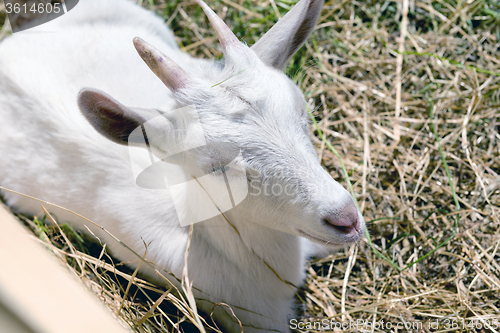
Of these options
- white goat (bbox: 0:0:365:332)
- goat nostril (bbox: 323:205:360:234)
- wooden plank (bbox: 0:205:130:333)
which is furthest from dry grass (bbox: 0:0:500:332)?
goat nostril (bbox: 323:205:360:234)

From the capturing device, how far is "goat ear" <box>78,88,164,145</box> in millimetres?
1633

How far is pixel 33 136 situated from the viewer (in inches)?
99.0

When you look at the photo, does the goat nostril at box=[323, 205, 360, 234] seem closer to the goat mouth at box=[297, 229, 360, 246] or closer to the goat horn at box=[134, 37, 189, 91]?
the goat mouth at box=[297, 229, 360, 246]

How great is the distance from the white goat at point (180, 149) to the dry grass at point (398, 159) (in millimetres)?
302

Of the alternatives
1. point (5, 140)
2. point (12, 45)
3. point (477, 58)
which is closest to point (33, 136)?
point (5, 140)

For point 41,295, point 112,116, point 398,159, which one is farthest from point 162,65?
point 398,159

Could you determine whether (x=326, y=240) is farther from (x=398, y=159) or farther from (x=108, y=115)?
(x=398, y=159)

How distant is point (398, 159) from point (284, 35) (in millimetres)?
1602

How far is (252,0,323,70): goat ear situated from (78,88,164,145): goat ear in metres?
0.59

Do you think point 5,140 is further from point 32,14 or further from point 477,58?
point 477,58

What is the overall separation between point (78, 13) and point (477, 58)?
3.14 m

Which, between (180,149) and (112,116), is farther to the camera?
(180,149)

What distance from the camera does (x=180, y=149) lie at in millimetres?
1821

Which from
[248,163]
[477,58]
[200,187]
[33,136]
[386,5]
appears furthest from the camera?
[386,5]
